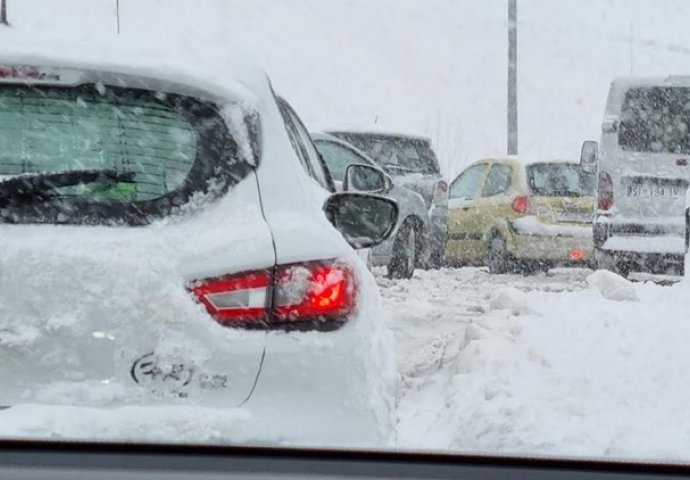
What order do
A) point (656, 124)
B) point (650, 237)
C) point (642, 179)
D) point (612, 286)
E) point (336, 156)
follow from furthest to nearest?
point (656, 124)
point (642, 179)
point (650, 237)
point (612, 286)
point (336, 156)

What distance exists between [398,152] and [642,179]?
8.94ft

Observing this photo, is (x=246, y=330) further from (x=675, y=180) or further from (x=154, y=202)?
(x=675, y=180)

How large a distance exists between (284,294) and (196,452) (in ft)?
1.20

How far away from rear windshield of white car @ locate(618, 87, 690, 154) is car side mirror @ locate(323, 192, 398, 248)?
460cm

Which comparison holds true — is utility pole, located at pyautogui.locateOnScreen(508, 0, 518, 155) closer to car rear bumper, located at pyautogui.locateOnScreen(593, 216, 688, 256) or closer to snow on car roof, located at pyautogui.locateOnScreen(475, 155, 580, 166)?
car rear bumper, located at pyautogui.locateOnScreen(593, 216, 688, 256)

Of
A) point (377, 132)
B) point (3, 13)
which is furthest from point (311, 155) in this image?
point (377, 132)

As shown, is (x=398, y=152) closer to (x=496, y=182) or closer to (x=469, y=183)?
(x=469, y=183)

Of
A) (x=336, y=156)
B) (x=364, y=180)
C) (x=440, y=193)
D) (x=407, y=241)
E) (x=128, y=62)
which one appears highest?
(x=128, y=62)

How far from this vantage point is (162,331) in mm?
2365

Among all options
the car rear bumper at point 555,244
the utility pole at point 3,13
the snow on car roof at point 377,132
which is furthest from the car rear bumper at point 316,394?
the car rear bumper at point 555,244

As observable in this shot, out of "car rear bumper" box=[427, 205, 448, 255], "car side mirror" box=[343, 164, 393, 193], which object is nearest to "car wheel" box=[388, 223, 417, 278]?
"car rear bumper" box=[427, 205, 448, 255]

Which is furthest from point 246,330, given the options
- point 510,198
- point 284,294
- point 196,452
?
point 510,198

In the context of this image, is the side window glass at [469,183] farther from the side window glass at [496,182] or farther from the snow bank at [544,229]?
the snow bank at [544,229]

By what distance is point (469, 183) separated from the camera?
31.3 ft
